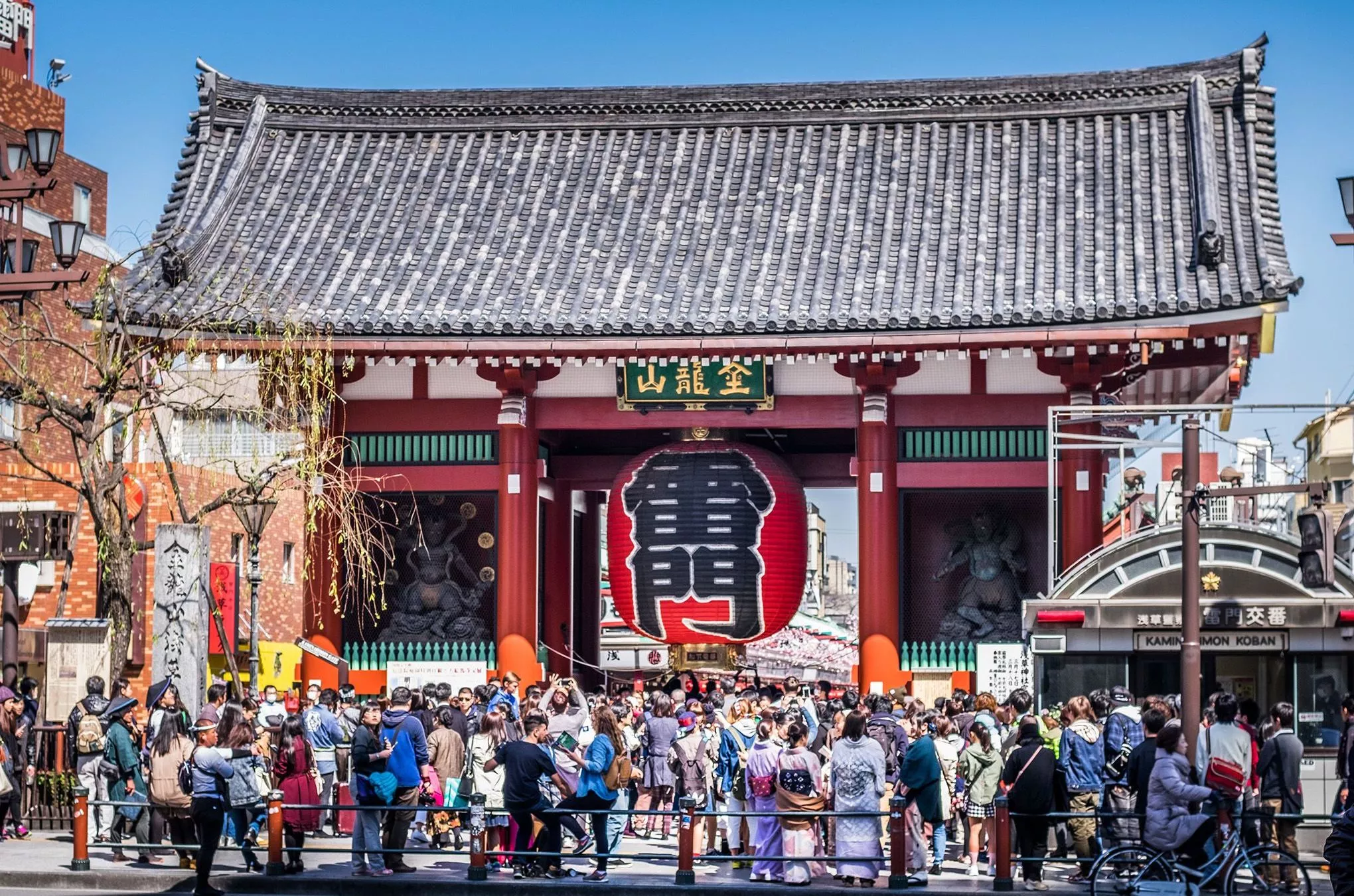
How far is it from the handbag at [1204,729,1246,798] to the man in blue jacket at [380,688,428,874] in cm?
736

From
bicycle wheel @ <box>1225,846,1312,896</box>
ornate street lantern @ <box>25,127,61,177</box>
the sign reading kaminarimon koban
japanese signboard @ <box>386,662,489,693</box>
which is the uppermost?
ornate street lantern @ <box>25,127,61,177</box>

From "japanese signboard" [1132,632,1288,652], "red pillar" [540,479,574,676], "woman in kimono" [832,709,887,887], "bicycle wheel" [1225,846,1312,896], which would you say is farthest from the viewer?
"red pillar" [540,479,574,676]

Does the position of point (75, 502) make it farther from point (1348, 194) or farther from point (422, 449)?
point (1348, 194)

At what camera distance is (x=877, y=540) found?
1088 inches

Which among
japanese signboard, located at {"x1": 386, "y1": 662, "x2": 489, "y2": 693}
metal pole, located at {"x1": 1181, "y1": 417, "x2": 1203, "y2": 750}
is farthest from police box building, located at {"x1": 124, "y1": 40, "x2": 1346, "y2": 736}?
metal pole, located at {"x1": 1181, "y1": 417, "x2": 1203, "y2": 750}

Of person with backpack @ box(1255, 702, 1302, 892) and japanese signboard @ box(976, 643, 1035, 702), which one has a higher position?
japanese signboard @ box(976, 643, 1035, 702)

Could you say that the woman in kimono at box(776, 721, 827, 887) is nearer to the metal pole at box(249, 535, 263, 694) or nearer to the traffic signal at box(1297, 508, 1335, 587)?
the traffic signal at box(1297, 508, 1335, 587)

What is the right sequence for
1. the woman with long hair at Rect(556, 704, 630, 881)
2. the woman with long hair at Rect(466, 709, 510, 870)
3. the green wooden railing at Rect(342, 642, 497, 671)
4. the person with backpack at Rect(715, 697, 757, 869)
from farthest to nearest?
the green wooden railing at Rect(342, 642, 497, 671), the person with backpack at Rect(715, 697, 757, 869), the woman with long hair at Rect(466, 709, 510, 870), the woman with long hair at Rect(556, 704, 630, 881)

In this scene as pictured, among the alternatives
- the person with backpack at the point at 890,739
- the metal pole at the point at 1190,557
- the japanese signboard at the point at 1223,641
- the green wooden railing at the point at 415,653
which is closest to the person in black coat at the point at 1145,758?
the metal pole at the point at 1190,557

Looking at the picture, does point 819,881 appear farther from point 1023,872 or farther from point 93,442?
point 93,442

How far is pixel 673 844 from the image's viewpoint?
2084 cm

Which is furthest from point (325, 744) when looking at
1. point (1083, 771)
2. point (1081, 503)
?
point (1081, 503)

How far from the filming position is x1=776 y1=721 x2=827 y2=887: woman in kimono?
16906 mm

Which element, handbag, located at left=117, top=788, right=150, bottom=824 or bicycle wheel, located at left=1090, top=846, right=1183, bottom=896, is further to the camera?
handbag, located at left=117, top=788, right=150, bottom=824
